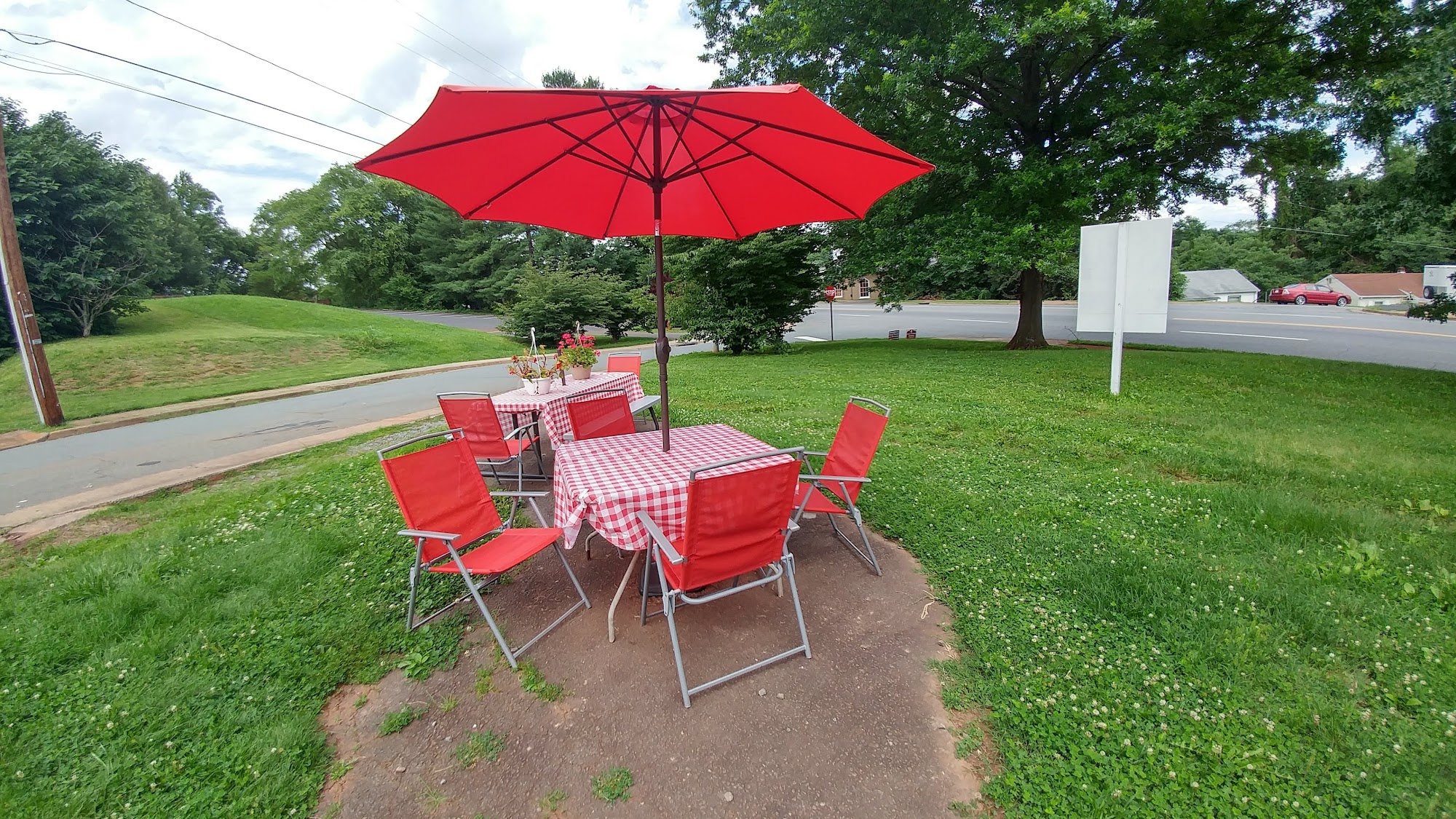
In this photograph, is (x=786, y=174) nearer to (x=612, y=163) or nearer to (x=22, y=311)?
(x=612, y=163)

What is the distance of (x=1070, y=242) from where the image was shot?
362 inches

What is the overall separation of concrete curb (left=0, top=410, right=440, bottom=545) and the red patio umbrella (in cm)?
453

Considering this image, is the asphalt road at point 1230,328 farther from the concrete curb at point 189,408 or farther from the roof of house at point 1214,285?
the concrete curb at point 189,408

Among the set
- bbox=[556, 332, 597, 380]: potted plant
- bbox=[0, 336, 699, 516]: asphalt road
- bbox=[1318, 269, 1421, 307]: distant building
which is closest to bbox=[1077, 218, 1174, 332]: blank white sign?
bbox=[556, 332, 597, 380]: potted plant

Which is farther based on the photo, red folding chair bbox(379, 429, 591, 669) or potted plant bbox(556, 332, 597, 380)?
potted plant bbox(556, 332, 597, 380)

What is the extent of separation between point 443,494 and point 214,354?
17.2m

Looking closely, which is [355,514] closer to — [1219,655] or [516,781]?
[516,781]

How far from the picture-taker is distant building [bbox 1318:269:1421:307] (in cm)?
3134

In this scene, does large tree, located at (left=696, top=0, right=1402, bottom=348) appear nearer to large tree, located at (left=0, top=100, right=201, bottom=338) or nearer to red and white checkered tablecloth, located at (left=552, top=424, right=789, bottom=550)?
red and white checkered tablecloth, located at (left=552, top=424, right=789, bottom=550)

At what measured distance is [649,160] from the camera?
354cm

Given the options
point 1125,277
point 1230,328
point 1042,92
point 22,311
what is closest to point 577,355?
point 1125,277

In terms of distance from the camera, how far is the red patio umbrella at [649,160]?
2.36 meters

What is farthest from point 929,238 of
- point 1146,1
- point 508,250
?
point 508,250

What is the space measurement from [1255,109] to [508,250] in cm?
3510
